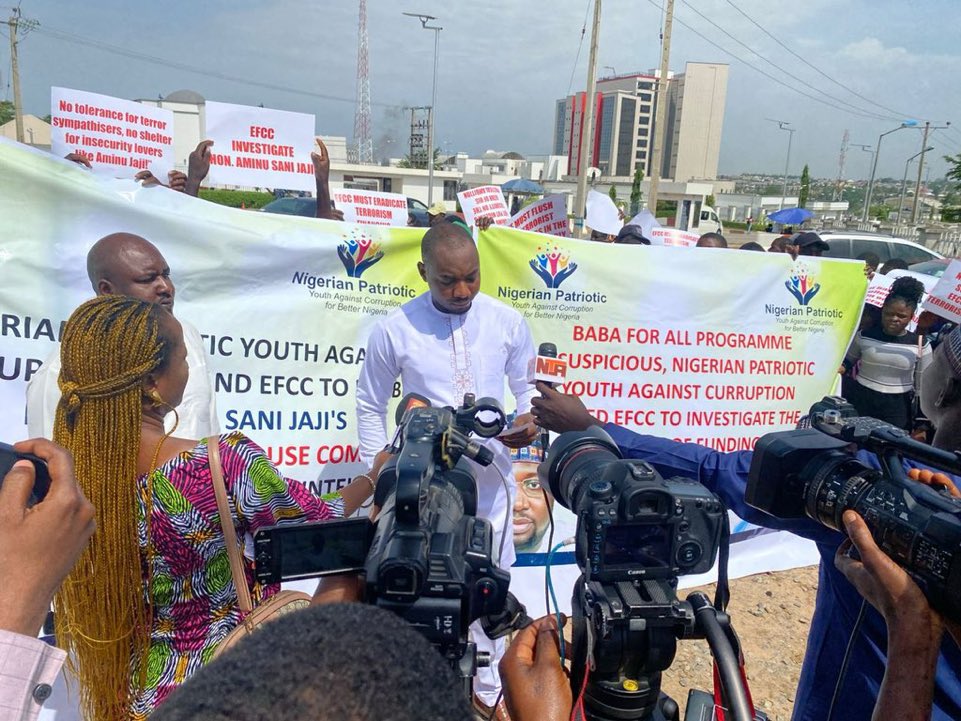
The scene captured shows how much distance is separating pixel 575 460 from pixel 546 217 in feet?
11.5

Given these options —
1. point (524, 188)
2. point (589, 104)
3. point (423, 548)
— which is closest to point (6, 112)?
point (524, 188)

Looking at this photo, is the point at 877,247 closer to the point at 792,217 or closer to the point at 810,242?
the point at 792,217

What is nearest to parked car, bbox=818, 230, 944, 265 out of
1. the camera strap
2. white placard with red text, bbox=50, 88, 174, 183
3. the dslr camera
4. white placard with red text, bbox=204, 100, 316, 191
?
white placard with red text, bbox=204, 100, 316, 191

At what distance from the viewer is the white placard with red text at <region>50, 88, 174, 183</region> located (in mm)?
3426

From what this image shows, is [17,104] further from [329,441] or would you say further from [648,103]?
[648,103]

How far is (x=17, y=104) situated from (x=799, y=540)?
27096 millimetres

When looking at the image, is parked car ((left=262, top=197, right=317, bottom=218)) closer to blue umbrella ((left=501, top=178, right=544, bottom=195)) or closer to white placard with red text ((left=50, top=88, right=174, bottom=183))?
white placard with red text ((left=50, top=88, right=174, bottom=183))

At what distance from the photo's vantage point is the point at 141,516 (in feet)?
5.09

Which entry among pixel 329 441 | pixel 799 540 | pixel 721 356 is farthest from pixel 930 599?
pixel 799 540

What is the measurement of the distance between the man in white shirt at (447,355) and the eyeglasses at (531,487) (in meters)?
0.75

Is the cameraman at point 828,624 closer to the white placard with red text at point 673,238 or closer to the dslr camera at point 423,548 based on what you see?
the dslr camera at point 423,548

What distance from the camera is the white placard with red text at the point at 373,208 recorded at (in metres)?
4.62

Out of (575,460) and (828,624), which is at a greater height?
(575,460)

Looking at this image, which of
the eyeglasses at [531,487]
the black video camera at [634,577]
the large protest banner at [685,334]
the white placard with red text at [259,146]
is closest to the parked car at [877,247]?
the large protest banner at [685,334]
